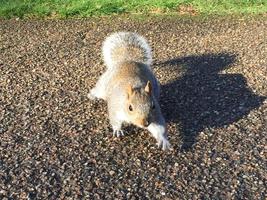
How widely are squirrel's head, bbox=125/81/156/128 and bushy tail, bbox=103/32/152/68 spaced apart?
1079 millimetres

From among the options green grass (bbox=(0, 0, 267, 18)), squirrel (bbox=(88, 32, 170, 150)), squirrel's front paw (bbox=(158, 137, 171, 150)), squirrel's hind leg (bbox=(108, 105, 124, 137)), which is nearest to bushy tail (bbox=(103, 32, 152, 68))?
squirrel (bbox=(88, 32, 170, 150))

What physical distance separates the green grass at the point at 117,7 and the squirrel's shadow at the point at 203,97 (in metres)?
1.79

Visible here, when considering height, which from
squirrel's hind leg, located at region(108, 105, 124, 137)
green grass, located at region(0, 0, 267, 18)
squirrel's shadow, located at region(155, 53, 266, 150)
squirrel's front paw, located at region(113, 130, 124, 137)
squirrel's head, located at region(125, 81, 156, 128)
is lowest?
green grass, located at region(0, 0, 267, 18)

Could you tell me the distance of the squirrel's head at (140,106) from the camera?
4.08 m

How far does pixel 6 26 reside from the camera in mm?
6992

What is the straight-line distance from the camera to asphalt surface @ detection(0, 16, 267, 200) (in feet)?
12.3

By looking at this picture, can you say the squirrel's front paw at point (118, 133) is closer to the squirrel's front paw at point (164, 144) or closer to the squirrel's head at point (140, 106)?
the squirrel's head at point (140, 106)

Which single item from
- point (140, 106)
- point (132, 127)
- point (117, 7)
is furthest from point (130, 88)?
point (117, 7)

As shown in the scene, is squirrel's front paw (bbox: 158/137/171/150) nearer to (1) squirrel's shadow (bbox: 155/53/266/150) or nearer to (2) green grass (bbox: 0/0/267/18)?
(1) squirrel's shadow (bbox: 155/53/266/150)

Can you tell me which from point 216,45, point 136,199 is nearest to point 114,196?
point 136,199

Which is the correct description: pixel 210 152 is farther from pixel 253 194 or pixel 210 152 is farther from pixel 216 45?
pixel 216 45

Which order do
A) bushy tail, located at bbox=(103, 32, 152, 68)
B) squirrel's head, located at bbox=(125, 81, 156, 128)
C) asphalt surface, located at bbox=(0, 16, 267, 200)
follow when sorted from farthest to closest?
bushy tail, located at bbox=(103, 32, 152, 68) < squirrel's head, located at bbox=(125, 81, 156, 128) < asphalt surface, located at bbox=(0, 16, 267, 200)

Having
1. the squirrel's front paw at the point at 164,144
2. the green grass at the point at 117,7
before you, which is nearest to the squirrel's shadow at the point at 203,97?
the squirrel's front paw at the point at 164,144

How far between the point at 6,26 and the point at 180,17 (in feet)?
7.75
